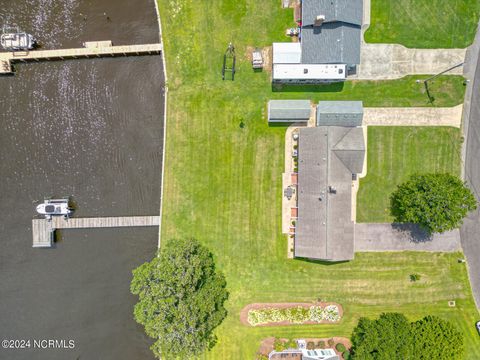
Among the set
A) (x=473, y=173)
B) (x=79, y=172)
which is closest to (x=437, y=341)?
(x=473, y=173)

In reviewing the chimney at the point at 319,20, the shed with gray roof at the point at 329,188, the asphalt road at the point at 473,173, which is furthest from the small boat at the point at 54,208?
the asphalt road at the point at 473,173

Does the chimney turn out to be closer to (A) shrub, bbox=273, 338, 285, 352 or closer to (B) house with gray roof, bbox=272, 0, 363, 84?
(B) house with gray roof, bbox=272, 0, 363, 84

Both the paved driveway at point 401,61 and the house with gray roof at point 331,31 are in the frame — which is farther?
the paved driveway at point 401,61

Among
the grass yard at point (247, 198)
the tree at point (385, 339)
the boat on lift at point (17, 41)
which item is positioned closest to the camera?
the tree at point (385, 339)

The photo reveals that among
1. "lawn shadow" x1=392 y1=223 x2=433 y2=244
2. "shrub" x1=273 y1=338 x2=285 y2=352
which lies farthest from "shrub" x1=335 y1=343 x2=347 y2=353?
"lawn shadow" x1=392 y1=223 x2=433 y2=244

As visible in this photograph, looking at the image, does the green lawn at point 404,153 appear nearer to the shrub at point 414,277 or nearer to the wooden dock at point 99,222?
the shrub at point 414,277

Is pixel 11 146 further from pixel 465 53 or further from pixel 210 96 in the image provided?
pixel 465 53
